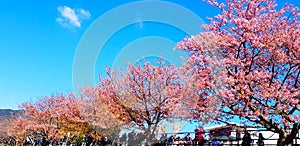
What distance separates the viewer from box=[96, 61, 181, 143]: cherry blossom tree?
16786mm

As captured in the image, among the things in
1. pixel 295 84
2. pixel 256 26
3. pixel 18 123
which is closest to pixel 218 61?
pixel 256 26

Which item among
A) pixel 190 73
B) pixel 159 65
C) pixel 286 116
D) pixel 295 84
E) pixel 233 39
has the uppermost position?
pixel 159 65

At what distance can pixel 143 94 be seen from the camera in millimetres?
17594

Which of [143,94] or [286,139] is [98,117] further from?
[286,139]

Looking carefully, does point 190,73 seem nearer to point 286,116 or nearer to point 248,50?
point 248,50

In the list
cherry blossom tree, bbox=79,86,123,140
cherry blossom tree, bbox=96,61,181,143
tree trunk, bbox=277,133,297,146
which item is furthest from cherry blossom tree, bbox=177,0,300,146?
cherry blossom tree, bbox=79,86,123,140

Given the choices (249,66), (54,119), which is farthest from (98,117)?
(249,66)

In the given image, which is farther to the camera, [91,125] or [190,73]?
[91,125]

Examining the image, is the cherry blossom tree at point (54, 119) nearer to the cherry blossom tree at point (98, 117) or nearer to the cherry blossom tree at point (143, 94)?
the cherry blossom tree at point (98, 117)

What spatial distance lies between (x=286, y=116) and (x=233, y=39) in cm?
330

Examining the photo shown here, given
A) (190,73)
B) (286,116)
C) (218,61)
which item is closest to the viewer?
(286,116)

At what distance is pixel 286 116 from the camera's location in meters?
8.66

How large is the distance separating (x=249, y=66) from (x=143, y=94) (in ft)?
29.0

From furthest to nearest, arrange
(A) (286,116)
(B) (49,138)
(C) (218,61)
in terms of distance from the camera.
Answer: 1. (B) (49,138)
2. (C) (218,61)
3. (A) (286,116)
